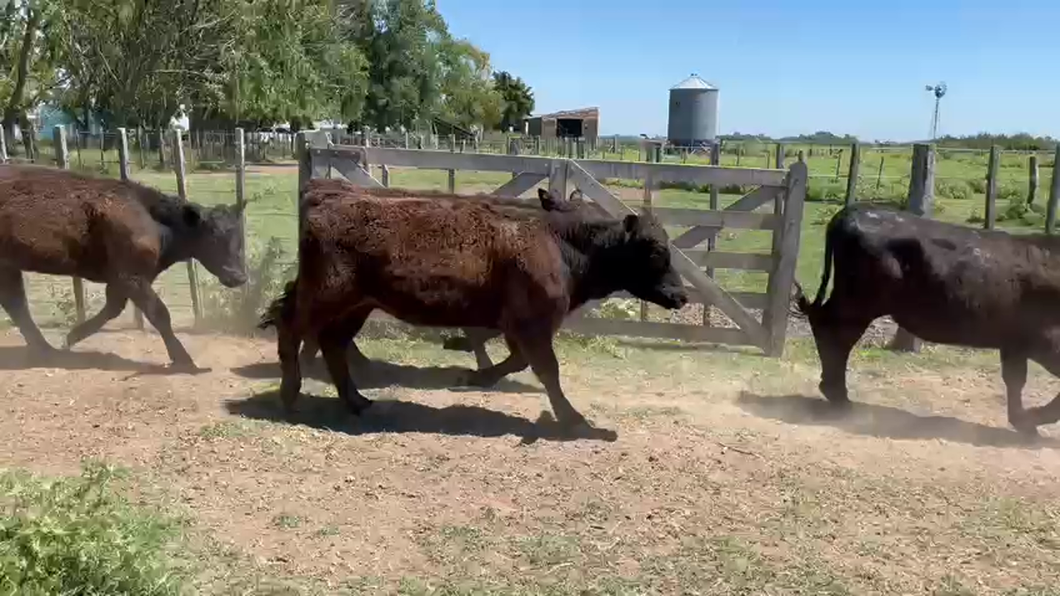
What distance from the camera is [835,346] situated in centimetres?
725

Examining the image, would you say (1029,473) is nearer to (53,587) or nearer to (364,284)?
(364,284)

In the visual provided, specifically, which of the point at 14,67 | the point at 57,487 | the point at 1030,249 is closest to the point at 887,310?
the point at 1030,249

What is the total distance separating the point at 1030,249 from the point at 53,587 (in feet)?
22.0

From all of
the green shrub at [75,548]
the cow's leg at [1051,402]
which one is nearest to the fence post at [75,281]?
the green shrub at [75,548]

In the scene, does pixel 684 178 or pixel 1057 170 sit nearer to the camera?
pixel 684 178

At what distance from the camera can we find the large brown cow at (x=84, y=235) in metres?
7.52

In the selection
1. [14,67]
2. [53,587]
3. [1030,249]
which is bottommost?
[53,587]

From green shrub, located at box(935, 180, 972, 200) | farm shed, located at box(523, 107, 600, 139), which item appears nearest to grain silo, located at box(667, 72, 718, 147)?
farm shed, located at box(523, 107, 600, 139)

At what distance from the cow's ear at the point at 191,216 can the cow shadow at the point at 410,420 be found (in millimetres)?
2035

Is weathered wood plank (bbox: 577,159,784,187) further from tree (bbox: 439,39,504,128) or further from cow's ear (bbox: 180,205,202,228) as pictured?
tree (bbox: 439,39,504,128)

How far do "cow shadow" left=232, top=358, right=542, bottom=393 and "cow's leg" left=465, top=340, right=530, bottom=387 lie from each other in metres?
0.16

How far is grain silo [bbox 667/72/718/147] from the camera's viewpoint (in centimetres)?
6756

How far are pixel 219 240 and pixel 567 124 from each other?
246 feet

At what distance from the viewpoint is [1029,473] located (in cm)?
587
